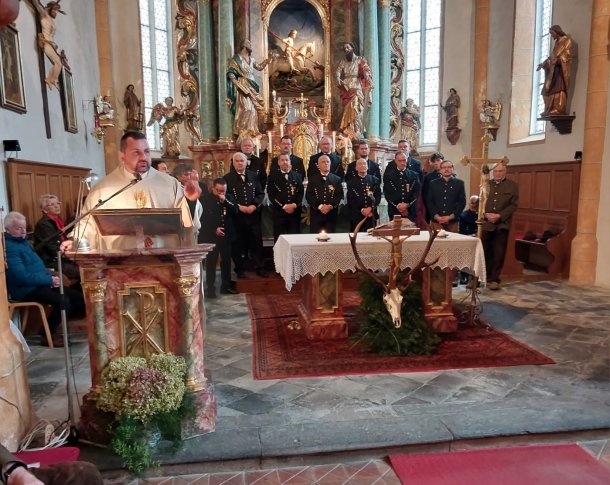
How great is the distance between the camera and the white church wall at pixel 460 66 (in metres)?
12.6

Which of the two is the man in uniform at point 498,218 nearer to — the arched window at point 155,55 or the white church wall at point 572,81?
the white church wall at point 572,81

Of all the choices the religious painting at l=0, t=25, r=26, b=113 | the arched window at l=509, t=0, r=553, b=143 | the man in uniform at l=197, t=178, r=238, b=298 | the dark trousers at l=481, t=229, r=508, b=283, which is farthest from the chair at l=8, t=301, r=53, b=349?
the arched window at l=509, t=0, r=553, b=143

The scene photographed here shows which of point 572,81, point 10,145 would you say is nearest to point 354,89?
point 572,81

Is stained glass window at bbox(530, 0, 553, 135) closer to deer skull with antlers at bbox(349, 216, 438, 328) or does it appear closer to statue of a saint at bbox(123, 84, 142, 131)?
deer skull with antlers at bbox(349, 216, 438, 328)

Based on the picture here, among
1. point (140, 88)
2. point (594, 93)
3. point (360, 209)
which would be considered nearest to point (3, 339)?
point (360, 209)

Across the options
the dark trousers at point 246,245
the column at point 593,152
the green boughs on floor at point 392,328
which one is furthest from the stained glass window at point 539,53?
the green boughs on floor at point 392,328

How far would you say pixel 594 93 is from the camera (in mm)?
7336

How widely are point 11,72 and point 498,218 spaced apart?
6521mm

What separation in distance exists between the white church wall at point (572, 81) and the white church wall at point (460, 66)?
89 centimetres

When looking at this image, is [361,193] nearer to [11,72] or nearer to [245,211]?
[245,211]

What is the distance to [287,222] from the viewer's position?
7344 millimetres

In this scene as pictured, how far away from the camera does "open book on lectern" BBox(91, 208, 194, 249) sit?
2.73 m

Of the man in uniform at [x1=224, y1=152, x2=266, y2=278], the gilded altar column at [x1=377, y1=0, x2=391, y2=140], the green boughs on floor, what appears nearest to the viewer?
the green boughs on floor

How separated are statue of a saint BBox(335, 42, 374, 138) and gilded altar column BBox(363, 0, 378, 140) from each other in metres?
0.28
